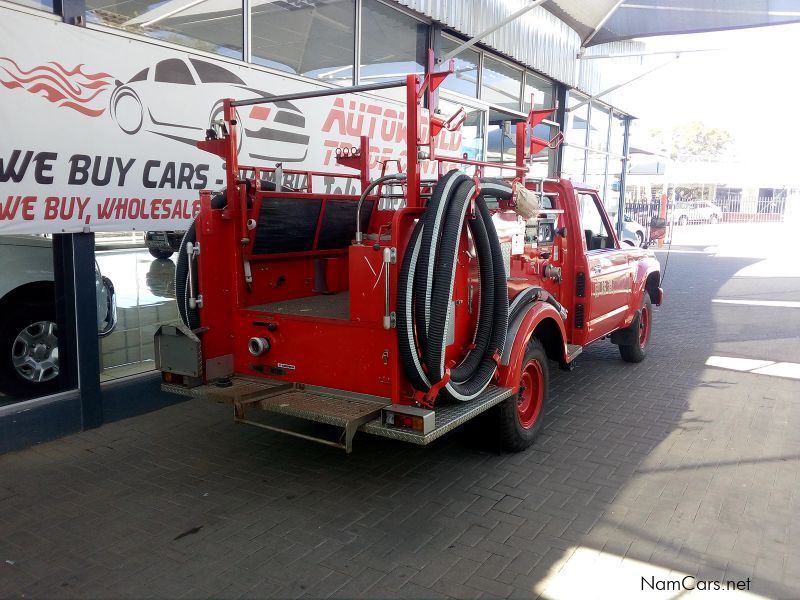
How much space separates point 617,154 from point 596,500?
17.2 m

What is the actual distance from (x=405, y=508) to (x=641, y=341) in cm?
520

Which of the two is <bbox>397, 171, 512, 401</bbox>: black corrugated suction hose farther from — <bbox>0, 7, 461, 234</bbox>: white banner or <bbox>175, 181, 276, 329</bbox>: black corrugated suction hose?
<bbox>0, 7, 461, 234</bbox>: white banner

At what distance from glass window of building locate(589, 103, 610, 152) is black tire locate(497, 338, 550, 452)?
13504 millimetres

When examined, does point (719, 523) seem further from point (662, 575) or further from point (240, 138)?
point (240, 138)

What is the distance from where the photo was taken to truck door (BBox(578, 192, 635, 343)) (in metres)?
6.23

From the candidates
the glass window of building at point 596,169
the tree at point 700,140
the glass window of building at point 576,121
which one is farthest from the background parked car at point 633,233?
the tree at point 700,140

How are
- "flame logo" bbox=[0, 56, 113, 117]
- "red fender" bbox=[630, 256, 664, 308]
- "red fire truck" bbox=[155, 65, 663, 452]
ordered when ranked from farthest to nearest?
"red fender" bbox=[630, 256, 664, 308], "flame logo" bbox=[0, 56, 113, 117], "red fire truck" bbox=[155, 65, 663, 452]

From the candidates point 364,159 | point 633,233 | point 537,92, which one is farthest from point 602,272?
point 633,233

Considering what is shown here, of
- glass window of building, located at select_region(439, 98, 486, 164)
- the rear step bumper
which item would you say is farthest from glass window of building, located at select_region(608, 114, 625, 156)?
the rear step bumper

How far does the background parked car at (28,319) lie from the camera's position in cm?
534

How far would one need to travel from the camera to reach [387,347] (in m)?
4.11

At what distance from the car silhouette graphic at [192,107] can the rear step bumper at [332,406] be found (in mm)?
2478

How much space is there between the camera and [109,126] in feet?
17.5

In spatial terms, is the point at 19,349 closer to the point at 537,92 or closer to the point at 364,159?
the point at 364,159
